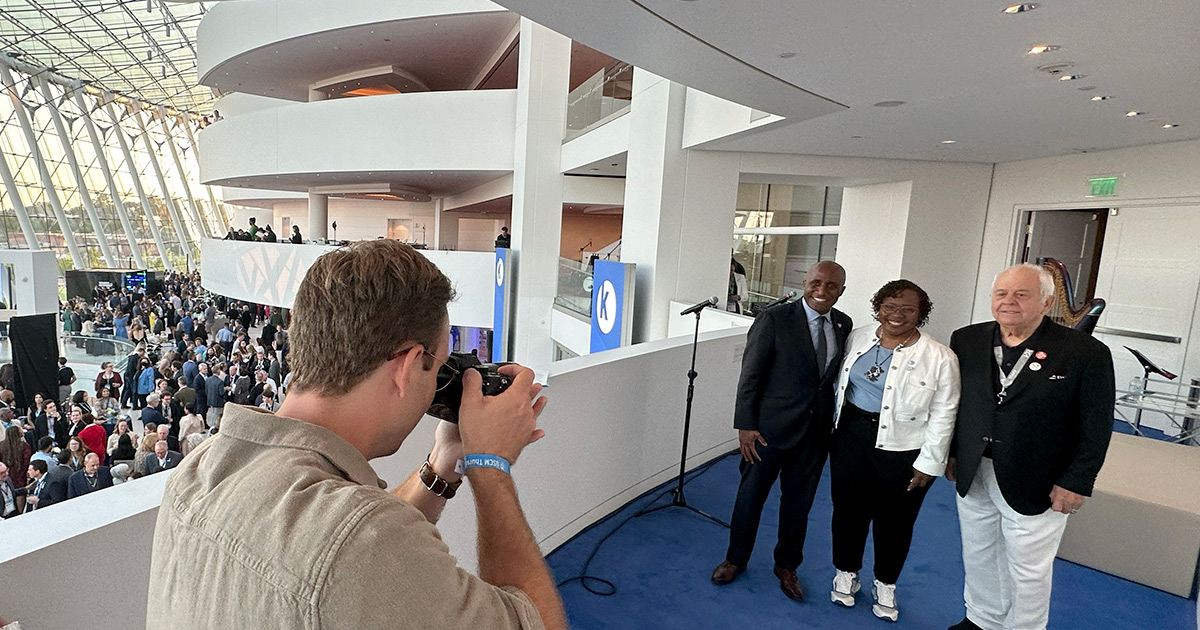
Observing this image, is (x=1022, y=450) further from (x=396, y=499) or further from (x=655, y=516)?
(x=396, y=499)

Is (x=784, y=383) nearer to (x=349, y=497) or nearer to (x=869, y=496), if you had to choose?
(x=869, y=496)

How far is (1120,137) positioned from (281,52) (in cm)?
1733

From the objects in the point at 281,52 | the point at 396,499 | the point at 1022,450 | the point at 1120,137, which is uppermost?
the point at 281,52

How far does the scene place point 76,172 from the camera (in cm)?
2312

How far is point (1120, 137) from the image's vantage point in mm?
5812

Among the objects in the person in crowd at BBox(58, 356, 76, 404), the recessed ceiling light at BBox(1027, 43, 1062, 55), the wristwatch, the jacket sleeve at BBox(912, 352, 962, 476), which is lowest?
the person in crowd at BBox(58, 356, 76, 404)

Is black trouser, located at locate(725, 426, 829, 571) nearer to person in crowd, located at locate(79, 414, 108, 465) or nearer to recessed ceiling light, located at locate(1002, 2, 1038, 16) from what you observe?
recessed ceiling light, located at locate(1002, 2, 1038, 16)

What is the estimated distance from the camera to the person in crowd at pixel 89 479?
16.4 ft

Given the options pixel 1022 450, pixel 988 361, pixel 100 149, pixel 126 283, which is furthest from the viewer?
pixel 100 149

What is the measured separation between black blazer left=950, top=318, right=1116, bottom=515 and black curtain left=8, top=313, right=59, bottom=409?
11.6 meters

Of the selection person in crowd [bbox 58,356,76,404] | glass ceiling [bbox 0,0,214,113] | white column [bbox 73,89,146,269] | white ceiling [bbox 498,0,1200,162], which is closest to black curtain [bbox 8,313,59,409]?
person in crowd [bbox 58,356,76,404]

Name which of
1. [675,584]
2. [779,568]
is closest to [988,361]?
[779,568]

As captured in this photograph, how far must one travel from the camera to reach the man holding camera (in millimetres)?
623

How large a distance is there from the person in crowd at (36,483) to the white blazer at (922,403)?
6430mm
